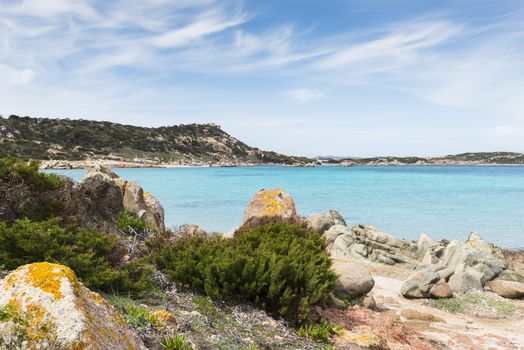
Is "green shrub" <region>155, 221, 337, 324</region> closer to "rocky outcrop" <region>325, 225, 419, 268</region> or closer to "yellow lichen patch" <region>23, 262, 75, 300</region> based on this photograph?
"yellow lichen patch" <region>23, 262, 75, 300</region>

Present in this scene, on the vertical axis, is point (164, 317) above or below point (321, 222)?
above

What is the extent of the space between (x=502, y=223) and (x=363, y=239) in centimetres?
1986

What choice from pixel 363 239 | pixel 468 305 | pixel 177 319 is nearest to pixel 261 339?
pixel 177 319

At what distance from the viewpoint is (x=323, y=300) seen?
854 cm

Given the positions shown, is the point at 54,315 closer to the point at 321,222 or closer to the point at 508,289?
the point at 508,289

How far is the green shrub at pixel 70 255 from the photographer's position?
20.5 feet

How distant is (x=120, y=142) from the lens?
11569 centimetres

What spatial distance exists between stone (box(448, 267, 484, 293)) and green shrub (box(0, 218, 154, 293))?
35.4 feet

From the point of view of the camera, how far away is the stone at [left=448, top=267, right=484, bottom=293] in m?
13.7

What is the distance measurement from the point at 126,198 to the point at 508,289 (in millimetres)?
13232

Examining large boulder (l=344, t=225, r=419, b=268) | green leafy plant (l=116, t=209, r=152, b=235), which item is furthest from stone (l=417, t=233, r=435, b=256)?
green leafy plant (l=116, t=209, r=152, b=235)

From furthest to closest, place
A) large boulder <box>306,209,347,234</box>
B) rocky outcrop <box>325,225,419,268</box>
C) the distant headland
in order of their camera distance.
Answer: the distant headland, large boulder <box>306,209,347,234</box>, rocky outcrop <box>325,225,419,268</box>

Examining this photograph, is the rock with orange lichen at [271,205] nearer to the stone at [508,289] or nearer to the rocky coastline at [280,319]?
the rocky coastline at [280,319]

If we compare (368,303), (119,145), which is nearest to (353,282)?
(368,303)
